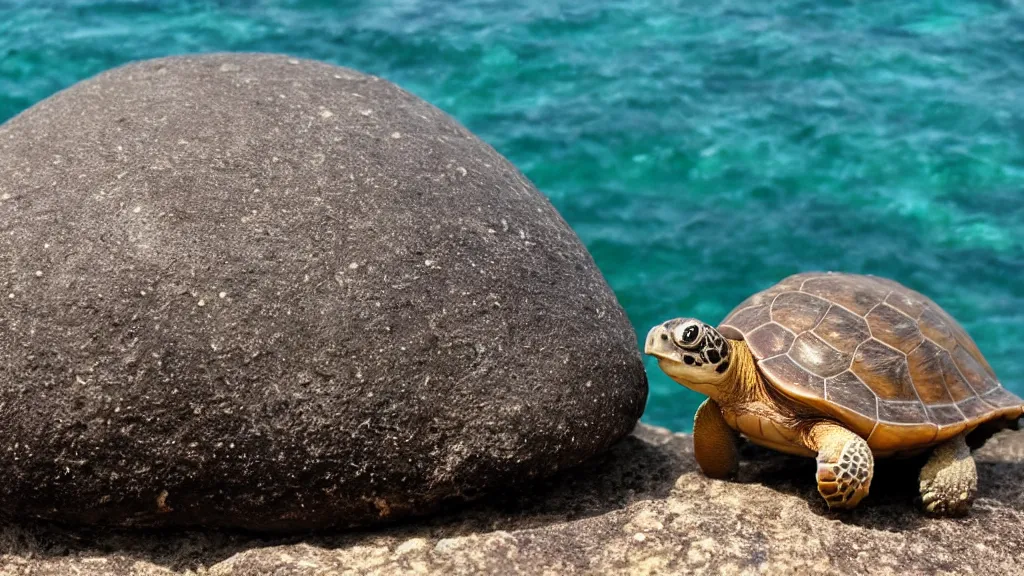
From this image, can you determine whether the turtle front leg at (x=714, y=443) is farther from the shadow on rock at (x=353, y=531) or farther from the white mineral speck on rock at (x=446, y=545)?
the white mineral speck on rock at (x=446, y=545)

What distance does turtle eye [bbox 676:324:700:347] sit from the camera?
3818 mm

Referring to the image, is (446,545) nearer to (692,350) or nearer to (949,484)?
(692,350)

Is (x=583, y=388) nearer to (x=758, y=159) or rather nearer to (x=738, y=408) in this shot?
(x=738, y=408)

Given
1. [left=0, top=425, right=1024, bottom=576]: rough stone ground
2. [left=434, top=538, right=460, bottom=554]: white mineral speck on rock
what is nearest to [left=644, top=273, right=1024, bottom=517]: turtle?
[left=0, top=425, right=1024, bottom=576]: rough stone ground

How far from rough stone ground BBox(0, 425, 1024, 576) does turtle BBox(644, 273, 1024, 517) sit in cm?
15

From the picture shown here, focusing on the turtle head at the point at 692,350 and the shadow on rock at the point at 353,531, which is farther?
the turtle head at the point at 692,350

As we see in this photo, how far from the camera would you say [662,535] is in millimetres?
3629

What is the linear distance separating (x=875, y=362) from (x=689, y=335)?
0.72 m

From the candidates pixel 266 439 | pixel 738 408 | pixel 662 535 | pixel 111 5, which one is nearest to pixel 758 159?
pixel 738 408

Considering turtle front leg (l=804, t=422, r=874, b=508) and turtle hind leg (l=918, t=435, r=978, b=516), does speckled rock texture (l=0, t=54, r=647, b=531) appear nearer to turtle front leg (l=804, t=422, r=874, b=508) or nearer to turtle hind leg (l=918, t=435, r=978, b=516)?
turtle front leg (l=804, t=422, r=874, b=508)

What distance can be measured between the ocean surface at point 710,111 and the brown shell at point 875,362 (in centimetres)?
290

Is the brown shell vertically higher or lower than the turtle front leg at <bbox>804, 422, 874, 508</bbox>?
higher

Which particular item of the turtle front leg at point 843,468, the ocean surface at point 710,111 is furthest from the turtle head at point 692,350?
the ocean surface at point 710,111

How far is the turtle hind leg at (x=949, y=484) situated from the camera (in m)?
3.78
